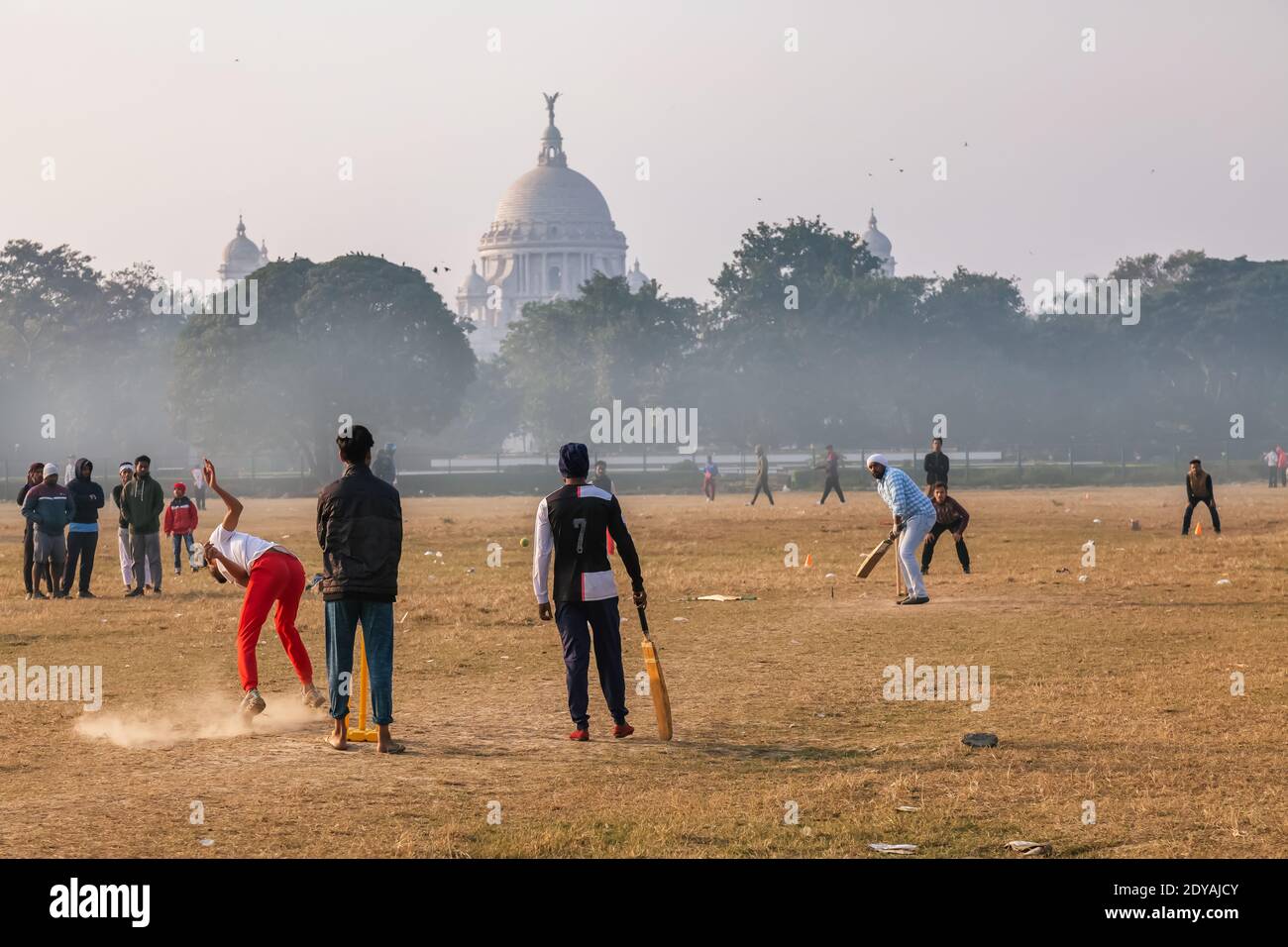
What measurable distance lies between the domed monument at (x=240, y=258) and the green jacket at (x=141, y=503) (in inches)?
6054

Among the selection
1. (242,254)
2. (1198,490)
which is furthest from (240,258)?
(1198,490)

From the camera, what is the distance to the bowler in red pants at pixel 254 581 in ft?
38.7

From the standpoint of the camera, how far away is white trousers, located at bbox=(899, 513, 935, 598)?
19.0 metres

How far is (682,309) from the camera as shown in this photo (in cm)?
9694

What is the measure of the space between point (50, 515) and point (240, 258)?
155684 millimetres

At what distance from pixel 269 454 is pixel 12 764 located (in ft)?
288

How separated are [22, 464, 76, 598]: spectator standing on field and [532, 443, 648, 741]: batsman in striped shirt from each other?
12215 mm

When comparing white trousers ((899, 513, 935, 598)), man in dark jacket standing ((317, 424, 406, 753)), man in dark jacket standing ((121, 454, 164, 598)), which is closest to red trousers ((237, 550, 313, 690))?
man in dark jacket standing ((317, 424, 406, 753))

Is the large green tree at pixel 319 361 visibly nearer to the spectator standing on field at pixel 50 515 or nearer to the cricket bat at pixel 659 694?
the spectator standing on field at pixel 50 515

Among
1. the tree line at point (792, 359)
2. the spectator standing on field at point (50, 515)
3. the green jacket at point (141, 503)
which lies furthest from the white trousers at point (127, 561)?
the tree line at point (792, 359)

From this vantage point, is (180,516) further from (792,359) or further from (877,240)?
(877,240)

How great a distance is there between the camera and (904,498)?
18859mm

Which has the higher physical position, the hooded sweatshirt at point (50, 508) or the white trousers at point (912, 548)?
the hooded sweatshirt at point (50, 508)
